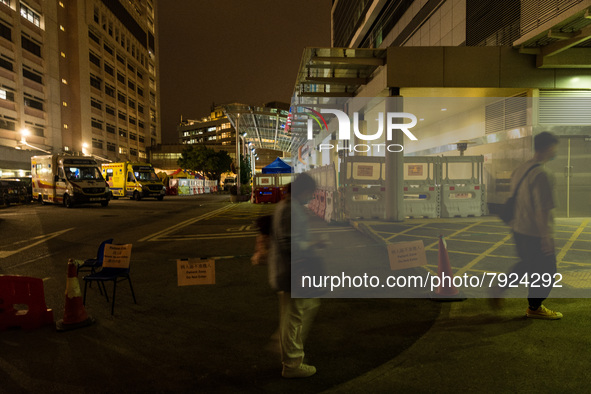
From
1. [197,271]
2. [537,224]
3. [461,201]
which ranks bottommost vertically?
[197,271]

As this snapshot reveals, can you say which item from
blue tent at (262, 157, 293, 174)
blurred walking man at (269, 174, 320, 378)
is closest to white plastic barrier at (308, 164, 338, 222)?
blurred walking man at (269, 174, 320, 378)

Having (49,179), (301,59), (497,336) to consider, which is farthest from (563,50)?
(49,179)

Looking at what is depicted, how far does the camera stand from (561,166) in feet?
38.8

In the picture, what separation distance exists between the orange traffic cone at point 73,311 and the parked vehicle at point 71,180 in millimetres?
19202

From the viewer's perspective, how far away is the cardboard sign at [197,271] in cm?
423

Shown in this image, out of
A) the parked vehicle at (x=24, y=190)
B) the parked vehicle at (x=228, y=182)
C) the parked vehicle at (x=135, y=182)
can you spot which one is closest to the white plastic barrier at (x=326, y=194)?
the parked vehicle at (x=135, y=182)

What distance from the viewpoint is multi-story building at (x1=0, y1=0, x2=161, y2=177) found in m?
37.0

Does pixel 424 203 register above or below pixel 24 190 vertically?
below

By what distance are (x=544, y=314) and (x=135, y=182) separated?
3004cm

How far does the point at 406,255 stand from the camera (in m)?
4.64

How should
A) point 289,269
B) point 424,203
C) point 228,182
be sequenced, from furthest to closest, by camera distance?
point 228,182 < point 424,203 < point 289,269

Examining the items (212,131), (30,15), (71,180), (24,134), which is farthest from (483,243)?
(212,131)

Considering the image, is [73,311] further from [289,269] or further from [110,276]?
[289,269]

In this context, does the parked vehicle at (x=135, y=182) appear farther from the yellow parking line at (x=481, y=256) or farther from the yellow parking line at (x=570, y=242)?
the yellow parking line at (x=570, y=242)
